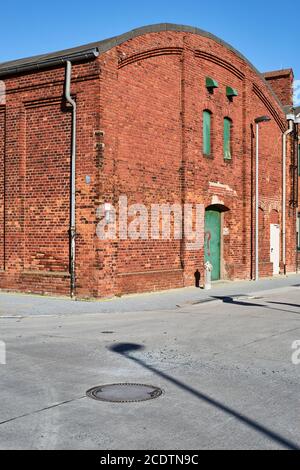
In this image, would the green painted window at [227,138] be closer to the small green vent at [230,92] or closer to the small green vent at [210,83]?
the small green vent at [230,92]

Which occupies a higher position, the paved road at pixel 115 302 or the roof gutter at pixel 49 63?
the roof gutter at pixel 49 63

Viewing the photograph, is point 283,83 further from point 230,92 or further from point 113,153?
point 113,153

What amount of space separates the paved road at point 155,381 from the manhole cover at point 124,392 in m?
0.14

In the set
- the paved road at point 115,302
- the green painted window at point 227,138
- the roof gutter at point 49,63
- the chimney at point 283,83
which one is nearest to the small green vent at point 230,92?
the green painted window at point 227,138

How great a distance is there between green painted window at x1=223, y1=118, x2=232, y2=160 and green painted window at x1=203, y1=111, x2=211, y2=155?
4.26 ft

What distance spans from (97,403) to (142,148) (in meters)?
12.6

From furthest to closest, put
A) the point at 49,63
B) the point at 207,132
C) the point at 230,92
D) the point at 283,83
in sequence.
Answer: the point at 283,83 < the point at 230,92 < the point at 207,132 < the point at 49,63

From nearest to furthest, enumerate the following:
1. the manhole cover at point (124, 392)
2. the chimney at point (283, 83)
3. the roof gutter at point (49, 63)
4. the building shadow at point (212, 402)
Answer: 1. the building shadow at point (212, 402)
2. the manhole cover at point (124, 392)
3. the roof gutter at point (49, 63)
4. the chimney at point (283, 83)

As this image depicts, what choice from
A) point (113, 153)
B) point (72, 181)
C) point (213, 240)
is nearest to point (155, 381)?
point (72, 181)

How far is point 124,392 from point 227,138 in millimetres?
17622

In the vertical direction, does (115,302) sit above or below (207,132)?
below

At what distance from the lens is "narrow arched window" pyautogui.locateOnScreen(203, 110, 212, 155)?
2130 cm

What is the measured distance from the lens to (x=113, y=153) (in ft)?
53.7

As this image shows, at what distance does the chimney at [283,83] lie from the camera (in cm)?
2897
